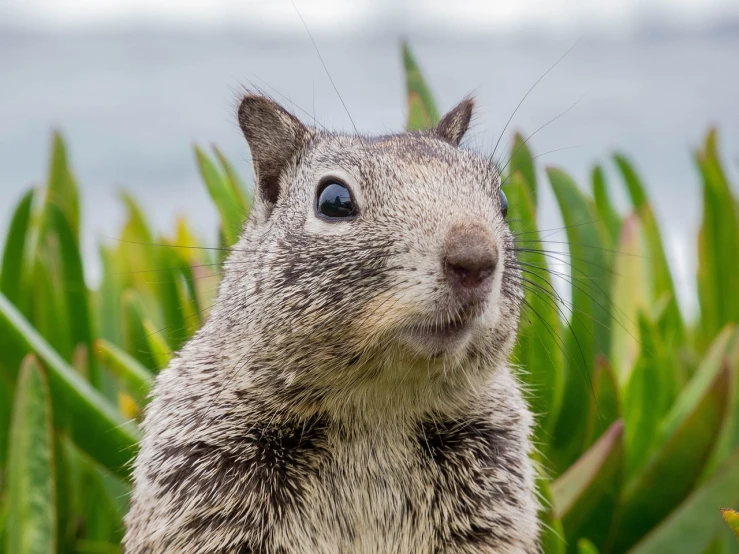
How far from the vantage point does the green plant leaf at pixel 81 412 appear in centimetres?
270

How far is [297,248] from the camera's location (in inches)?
91.7

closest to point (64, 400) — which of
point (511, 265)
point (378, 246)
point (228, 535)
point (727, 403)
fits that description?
point (228, 535)

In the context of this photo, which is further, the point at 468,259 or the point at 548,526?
the point at 548,526

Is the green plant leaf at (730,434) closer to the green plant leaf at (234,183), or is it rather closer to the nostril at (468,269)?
the nostril at (468,269)

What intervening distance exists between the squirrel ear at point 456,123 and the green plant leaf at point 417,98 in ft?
1.06

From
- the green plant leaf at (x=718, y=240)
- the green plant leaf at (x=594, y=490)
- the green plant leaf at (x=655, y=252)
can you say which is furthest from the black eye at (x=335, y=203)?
the green plant leaf at (x=718, y=240)

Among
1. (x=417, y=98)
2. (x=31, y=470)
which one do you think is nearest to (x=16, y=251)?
(x=31, y=470)

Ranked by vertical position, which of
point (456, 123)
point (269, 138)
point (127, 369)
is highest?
point (456, 123)

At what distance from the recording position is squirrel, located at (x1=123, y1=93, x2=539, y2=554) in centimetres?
213

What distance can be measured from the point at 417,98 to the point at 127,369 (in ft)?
4.72

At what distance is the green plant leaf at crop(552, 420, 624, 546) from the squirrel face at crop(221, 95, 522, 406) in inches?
16.8

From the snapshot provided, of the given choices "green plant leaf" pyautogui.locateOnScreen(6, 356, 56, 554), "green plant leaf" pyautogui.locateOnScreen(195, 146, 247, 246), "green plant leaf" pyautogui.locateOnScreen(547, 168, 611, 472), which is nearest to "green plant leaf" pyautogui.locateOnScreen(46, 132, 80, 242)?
"green plant leaf" pyautogui.locateOnScreen(195, 146, 247, 246)

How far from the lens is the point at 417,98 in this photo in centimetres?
335

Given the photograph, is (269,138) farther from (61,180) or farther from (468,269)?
(61,180)
